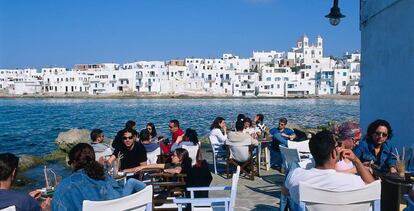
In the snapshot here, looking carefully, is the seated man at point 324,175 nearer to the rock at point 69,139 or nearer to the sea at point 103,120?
the sea at point 103,120

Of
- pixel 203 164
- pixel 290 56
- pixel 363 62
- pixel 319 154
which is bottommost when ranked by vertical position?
pixel 203 164

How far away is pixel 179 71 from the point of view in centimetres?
12069

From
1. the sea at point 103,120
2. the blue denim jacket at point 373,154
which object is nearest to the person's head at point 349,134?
the blue denim jacket at point 373,154

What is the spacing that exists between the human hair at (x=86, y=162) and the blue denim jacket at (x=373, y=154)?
3336 millimetres

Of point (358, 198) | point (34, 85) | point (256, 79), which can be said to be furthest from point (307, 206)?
point (34, 85)

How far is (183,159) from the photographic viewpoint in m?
6.05

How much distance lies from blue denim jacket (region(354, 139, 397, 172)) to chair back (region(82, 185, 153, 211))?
9.96 feet

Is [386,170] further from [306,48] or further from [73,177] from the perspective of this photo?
[306,48]

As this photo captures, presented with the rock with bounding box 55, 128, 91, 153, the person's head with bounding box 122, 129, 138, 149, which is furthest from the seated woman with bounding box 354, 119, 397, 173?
the rock with bounding box 55, 128, 91, 153

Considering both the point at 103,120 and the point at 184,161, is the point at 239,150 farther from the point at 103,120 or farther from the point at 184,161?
the point at 103,120

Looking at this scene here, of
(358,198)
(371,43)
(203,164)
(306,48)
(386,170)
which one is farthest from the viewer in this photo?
(306,48)

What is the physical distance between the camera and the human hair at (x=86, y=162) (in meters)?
3.82

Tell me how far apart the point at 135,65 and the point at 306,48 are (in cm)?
5415

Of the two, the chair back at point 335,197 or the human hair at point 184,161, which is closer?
the chair back at point 335,197
